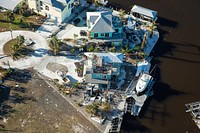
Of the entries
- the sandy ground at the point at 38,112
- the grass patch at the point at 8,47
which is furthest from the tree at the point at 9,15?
the sandy ground at the point at 38,112

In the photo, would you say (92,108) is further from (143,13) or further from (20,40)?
(143,13)

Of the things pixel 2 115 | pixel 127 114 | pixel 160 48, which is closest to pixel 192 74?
pixel 160 48

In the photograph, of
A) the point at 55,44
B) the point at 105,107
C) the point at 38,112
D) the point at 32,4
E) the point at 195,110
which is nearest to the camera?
the point at 38,112

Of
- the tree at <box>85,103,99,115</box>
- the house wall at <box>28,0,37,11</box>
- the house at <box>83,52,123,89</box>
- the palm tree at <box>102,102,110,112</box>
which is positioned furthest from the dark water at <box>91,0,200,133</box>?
the house wall at <box>28,0,37,11</box>

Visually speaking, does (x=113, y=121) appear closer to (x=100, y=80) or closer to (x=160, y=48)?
(x=100, y=80)

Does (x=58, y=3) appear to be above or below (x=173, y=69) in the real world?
above

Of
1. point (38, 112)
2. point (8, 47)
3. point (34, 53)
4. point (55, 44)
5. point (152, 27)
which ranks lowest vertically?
point (38, 112)

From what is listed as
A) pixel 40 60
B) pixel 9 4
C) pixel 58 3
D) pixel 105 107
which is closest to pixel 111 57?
pixel 105 107
